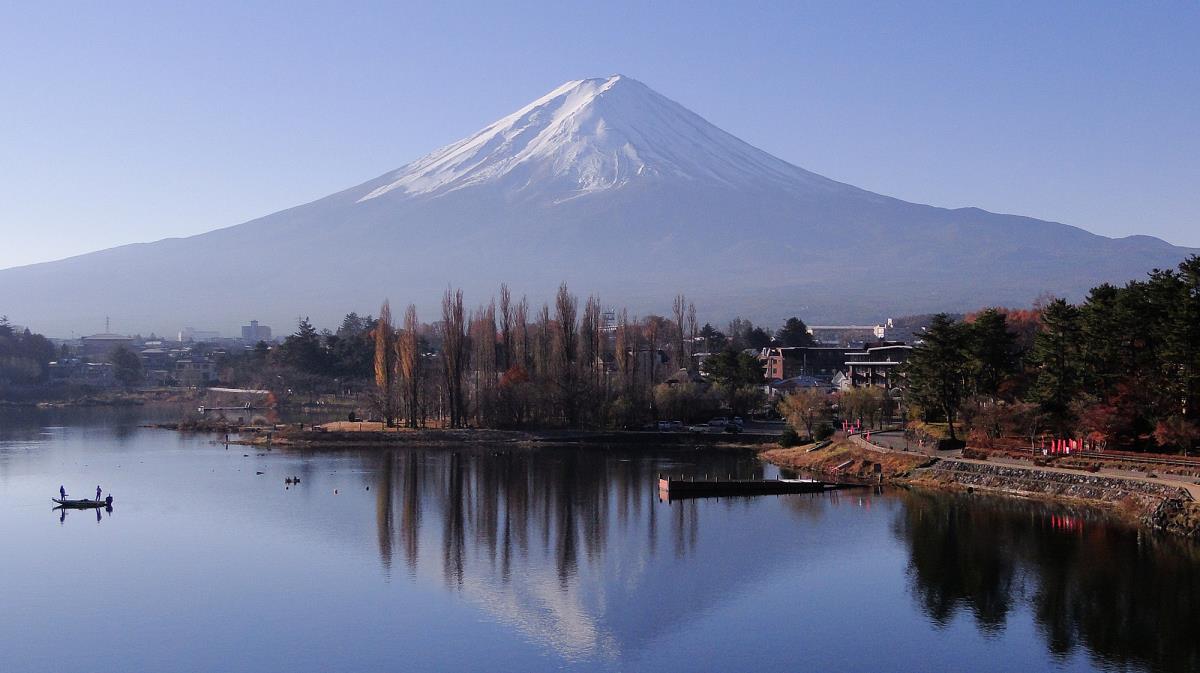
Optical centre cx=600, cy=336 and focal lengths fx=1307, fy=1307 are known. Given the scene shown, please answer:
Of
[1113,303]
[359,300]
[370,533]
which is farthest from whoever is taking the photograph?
[359,300]

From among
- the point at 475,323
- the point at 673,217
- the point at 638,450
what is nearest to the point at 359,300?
the point at 673,217

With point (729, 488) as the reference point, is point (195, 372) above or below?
above

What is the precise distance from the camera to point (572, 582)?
2298cm

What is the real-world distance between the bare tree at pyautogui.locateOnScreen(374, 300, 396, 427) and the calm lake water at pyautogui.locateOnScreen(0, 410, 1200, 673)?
1593 cm

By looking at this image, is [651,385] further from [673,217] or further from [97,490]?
[673,217]

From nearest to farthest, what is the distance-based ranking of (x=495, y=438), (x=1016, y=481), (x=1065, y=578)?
(x=1065, y=578) < (x=1016, y=481) < (x=495, y=438)

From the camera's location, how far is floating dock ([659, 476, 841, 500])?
33031 millimetres

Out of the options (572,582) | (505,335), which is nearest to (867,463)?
(572,582)

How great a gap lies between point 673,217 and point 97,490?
509 feet

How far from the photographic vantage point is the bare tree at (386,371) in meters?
51.7

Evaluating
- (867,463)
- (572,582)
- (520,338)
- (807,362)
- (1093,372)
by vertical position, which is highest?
(520,338)

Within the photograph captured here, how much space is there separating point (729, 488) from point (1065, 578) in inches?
479

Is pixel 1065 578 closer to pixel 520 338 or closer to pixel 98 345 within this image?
pixel 520 338

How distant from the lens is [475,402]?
2008 inches
